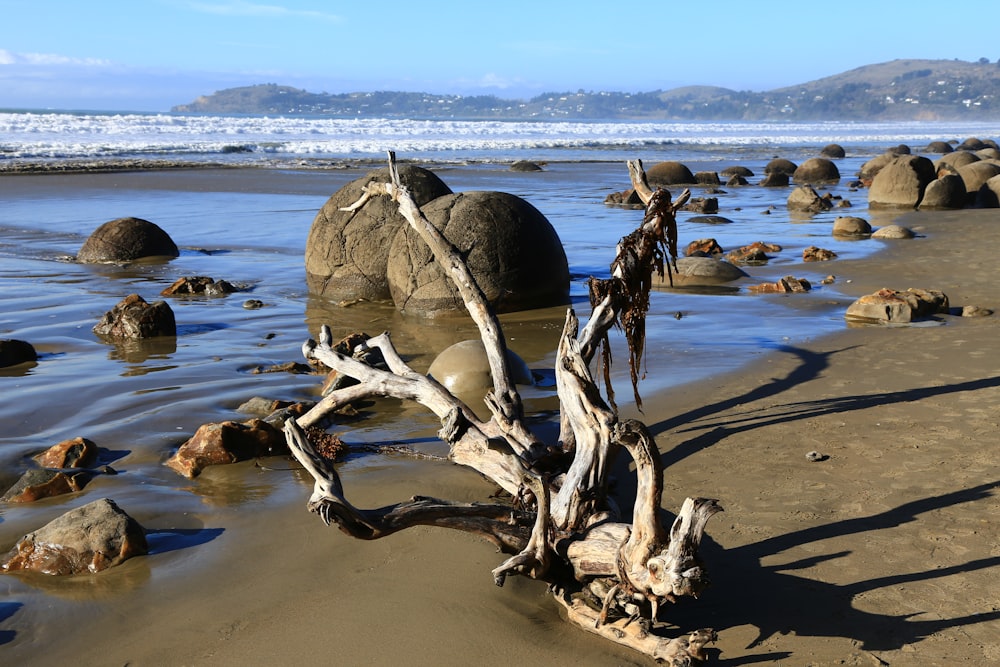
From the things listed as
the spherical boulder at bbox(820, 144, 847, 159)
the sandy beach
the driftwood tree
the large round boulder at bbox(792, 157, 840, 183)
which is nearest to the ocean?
the sandy beach

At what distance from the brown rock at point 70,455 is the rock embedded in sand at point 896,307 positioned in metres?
7.01

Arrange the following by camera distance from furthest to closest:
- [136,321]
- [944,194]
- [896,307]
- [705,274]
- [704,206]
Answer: [704,206]
[944,194]
[705,274]
[896,307]
[136,321]

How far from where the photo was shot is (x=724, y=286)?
1166 cm

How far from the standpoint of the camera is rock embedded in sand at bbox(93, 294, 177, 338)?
8.83 meters

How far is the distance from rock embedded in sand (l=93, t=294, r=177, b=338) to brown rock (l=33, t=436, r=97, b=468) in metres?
3.36

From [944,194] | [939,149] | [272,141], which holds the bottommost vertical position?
[944,194]

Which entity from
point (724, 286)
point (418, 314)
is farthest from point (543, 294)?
point (724, 286)

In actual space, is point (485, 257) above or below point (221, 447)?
above

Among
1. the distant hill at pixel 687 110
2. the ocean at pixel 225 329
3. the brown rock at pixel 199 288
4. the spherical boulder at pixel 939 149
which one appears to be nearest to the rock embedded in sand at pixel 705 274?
the ocean at pixel 225 329

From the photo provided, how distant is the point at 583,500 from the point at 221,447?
2538 mm

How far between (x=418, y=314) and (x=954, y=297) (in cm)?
Result: 587

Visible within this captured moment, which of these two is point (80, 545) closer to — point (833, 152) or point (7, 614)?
point (7, 614)

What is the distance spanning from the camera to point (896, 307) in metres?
9.13

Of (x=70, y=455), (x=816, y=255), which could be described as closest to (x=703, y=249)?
(x=816, y=255)
